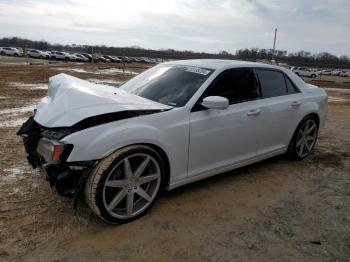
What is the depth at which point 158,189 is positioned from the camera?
12.2 ft

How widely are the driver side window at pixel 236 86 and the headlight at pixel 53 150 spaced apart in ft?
5.71

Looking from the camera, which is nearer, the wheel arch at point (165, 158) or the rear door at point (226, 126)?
the wheel arch at point (165, 158)

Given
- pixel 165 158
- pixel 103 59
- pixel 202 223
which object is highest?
pixel 103 59

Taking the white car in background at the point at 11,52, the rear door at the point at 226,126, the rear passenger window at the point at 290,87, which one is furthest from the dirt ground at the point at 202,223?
the white car in background at the point at 11,52

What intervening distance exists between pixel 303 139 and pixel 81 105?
3675mm

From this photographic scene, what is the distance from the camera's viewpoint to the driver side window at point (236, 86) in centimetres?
429

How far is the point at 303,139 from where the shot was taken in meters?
5.66

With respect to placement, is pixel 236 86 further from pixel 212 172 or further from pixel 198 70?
pixel 212 172

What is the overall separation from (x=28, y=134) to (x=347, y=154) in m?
5.19

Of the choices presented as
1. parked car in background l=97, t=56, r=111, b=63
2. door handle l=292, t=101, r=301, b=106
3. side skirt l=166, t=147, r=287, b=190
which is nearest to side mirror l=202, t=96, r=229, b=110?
side skirt l=166, t=147, r=287, b=190

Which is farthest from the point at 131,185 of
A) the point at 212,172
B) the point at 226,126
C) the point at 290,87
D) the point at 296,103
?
the point at 290,87

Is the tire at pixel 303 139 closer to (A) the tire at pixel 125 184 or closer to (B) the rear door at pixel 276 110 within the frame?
(B) the rear door at pixel 276 110

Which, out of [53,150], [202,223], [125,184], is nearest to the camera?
[53,150]

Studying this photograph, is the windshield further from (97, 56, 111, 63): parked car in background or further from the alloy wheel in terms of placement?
(97, 56, 111, 63): parked car in background
